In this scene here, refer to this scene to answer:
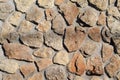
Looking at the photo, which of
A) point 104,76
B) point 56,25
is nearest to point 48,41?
point 56,25

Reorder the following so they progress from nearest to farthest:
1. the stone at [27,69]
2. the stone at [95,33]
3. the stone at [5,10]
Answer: the stone at [5,10] → the stone at [27,69] → the stone at [95,33]

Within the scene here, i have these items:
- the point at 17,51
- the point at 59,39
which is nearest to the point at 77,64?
the point at 59,39

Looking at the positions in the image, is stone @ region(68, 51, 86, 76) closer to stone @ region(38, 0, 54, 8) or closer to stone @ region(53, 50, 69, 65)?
stone @ region(53, 50, 69, 65)

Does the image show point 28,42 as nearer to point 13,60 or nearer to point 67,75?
point 13,60

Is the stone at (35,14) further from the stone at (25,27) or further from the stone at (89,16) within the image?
the stone at (89,16)

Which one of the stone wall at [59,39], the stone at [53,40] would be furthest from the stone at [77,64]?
the stone at [53,40]
